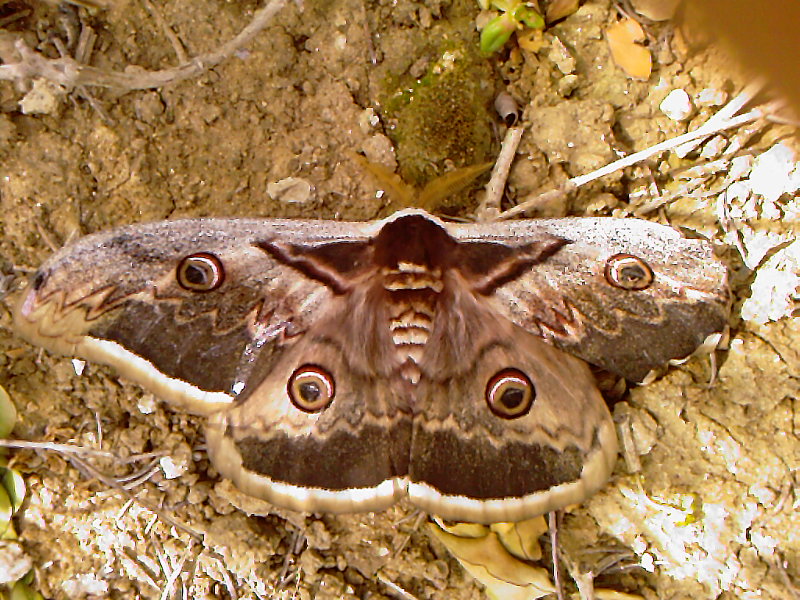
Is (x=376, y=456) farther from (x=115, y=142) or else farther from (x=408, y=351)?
(x=115, y=142)

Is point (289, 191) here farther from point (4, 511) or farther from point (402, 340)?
point (4, 511)

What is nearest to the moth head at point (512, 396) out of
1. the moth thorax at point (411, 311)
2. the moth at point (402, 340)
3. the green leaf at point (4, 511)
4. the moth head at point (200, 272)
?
the moth at point (402, 340)

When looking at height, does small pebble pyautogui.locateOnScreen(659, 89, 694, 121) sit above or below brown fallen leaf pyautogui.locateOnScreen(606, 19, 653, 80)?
below

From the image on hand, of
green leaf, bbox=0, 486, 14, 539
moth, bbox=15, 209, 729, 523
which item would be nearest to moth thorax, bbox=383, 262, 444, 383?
moth, bbox=15, 209, 729, 523

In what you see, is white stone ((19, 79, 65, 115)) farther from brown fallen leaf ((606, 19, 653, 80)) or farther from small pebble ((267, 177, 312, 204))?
brown fallen leaf ((606, 19, 653, 80))

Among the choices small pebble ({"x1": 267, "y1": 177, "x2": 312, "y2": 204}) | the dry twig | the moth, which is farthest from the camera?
small pebble ({"x1": 267, "y1": 177, "x2": 312, "y2": 204})

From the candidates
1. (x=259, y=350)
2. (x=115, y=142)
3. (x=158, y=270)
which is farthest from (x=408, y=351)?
(x=115, y=142)

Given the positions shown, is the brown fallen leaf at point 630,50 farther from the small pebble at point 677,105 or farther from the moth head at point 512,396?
the moth head at point 512,396
